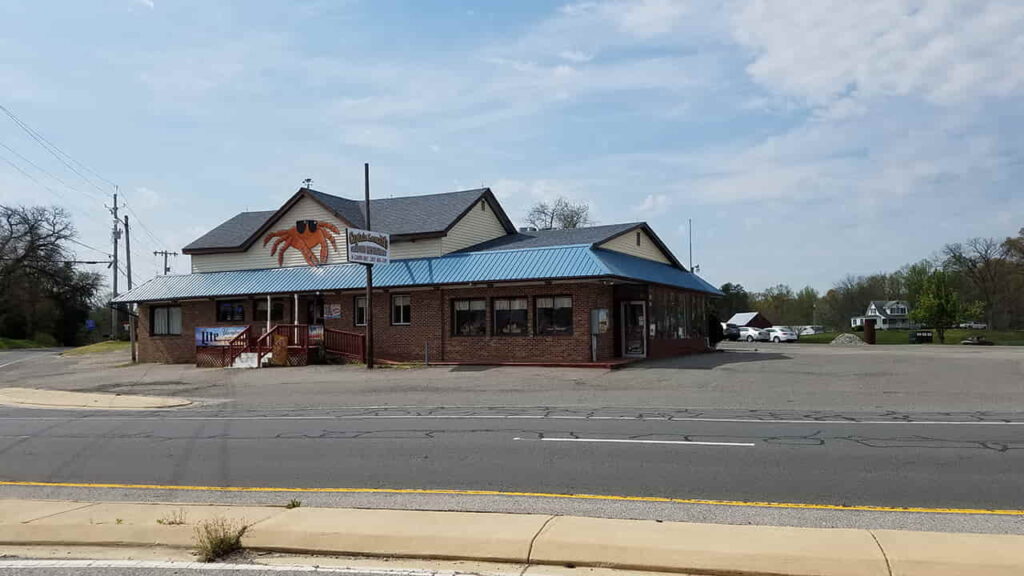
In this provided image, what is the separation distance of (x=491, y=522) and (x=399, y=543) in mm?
925

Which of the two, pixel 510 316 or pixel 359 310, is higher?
pixel 359 310

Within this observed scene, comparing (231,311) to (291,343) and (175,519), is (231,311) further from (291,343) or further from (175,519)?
(175,519)

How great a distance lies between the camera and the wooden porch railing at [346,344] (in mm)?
29656

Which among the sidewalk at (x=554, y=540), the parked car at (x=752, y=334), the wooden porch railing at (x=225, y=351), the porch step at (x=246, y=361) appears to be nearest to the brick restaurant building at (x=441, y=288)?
the wooden porch railing at (x=225, y=351)

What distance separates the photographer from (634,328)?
1127 inches

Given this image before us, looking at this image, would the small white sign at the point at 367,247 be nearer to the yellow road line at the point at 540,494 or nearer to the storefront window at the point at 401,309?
the storefront window at the point at 401,309

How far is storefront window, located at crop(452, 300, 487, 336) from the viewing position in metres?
27.7

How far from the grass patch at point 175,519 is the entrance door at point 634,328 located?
22072 millimetres

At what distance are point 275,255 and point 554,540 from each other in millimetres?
29589

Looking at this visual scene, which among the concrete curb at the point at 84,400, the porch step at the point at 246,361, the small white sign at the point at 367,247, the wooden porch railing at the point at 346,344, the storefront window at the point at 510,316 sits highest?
the small white sign at the point at 367,247

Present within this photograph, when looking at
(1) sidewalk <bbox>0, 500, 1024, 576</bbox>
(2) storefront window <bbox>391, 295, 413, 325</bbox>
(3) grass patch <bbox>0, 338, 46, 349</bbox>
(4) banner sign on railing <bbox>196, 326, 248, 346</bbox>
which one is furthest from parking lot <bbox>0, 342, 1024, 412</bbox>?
(3) grass patch <bbox>0, 338, 46, 349</bbox>

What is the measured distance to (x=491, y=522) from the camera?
6977 millimetres

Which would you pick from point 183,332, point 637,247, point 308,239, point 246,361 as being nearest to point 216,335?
point 246,361

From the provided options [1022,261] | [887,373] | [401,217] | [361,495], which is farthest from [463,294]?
[1022,261]
